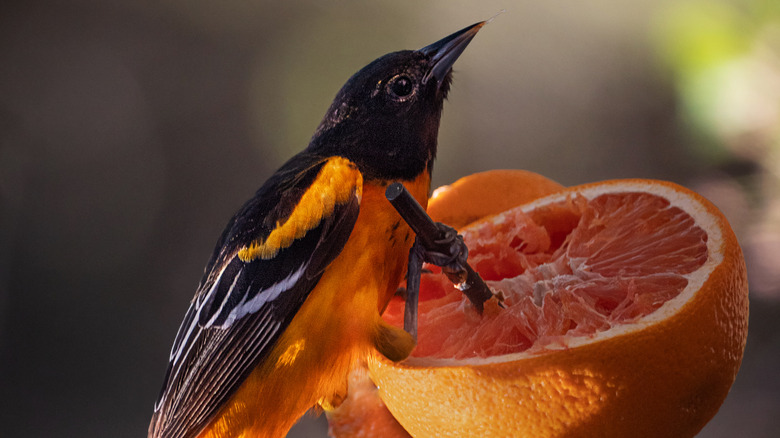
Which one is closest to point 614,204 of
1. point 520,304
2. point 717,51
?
point 520,304

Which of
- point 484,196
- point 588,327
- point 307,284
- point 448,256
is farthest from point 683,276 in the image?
point 307,284

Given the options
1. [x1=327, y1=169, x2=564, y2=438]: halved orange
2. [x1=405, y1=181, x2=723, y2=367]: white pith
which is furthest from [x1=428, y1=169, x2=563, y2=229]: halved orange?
[x1=405, y1=181, x2=723, y2=367]: white pith

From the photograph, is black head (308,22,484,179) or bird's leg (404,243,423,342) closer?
bird's leg (404,243,423,342)

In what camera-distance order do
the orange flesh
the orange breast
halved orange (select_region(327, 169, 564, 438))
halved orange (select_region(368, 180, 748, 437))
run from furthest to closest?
halved orange (select_region(327, 169, 564, 438)) < the orange breast < the orange flesh < halved orange (select_region(368, 180, 748, 437))

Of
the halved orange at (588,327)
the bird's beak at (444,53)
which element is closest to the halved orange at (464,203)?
the halved orange at (588,327)

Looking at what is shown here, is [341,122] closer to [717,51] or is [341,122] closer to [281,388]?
[281,388]

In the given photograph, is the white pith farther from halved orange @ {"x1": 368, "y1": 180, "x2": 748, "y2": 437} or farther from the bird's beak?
the bird's beak
